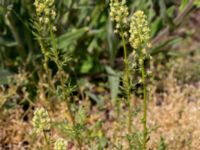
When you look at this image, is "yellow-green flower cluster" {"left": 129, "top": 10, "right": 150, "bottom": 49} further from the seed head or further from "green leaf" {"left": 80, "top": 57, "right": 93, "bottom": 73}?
"green leaf" {"left": 80, "top": 57, "right": 93, "bottom": 73}

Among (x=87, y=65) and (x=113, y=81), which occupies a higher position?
(x=87, y=65)

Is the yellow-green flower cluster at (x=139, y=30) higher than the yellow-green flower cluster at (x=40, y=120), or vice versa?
the yellow-green flower cluster at (x=139, y=30)

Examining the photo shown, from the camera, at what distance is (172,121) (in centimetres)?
330

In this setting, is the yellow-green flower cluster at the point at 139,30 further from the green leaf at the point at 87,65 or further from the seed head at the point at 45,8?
the green leaf at the point at 87,65

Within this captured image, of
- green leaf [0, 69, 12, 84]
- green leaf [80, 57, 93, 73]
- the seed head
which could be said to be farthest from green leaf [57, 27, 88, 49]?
the seed head

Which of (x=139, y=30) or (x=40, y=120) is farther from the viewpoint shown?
(x=40, y=120)

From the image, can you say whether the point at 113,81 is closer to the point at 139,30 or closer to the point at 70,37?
the point at 70,37

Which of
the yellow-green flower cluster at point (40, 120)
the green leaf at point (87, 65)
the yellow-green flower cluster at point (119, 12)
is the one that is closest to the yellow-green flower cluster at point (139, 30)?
the yellow-green flower cluster at point (119, 12)

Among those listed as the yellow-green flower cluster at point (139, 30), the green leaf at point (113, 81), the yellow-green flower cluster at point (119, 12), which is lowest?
the green leaf at point (113, 81)

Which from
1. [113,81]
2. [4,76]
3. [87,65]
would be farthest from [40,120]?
[87,65]

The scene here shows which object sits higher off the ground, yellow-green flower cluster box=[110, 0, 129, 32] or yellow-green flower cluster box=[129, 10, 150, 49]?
yellow-green flower cluster box=[110, 0, 129, 32]

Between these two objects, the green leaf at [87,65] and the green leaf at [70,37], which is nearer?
the green leaf at [70,37]

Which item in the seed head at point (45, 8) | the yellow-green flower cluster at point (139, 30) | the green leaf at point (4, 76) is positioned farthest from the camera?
the green leaf at point (4, 76)

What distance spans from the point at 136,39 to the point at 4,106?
1.74m
